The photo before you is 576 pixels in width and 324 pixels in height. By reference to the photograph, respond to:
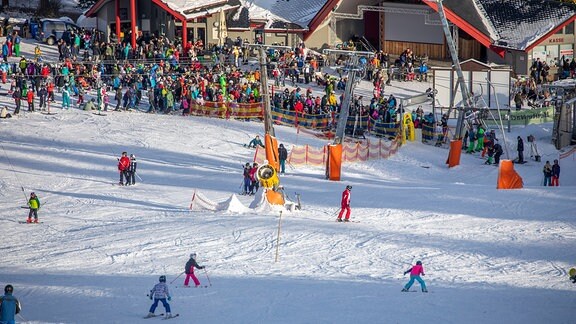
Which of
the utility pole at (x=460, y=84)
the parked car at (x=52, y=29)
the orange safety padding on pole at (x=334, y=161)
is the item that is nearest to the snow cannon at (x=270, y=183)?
the orange safety padding on pole at (x=334, y=161)

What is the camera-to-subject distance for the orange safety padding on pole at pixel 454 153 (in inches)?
1505

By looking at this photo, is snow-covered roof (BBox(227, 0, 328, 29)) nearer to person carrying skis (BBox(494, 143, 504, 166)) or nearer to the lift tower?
person carrying skis (BBox(494, 143, 504, 166))

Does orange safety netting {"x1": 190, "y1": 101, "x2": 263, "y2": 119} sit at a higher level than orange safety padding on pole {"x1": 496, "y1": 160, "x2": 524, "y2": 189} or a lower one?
higher

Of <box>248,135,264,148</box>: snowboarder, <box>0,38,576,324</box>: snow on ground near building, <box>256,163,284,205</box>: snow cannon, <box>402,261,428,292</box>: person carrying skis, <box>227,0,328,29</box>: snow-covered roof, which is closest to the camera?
<box>0,38,576,324</box>: snow on ground near building

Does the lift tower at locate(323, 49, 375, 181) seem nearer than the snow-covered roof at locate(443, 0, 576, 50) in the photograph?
Yes

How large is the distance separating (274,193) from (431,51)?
23.6 m

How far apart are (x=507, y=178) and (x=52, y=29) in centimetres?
2724

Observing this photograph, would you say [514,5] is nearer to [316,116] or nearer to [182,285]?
[316,116]

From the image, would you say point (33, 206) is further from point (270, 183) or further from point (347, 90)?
point (347, 90)

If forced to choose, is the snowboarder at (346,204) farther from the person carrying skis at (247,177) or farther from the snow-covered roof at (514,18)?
the snow-covered roof at (514,18)

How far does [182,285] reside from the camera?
2484cm

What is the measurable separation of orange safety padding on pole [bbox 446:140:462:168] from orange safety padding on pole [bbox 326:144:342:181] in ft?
15.9

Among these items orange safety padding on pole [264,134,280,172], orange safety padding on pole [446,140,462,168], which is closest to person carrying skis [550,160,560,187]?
orange safety padding on pole [446,140,462,168]

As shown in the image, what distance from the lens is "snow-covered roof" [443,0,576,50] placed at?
4878 centimetres
